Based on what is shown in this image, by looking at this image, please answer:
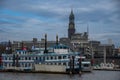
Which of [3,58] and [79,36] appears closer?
[3,58]

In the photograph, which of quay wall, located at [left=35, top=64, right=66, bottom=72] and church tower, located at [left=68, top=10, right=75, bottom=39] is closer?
quay wall, located at [left=35, top=64, right=66, bottom=72]

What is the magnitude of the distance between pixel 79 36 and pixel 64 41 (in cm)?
804

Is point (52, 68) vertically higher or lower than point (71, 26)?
lower

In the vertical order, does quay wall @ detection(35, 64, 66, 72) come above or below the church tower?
below

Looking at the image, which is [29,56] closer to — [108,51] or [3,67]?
[3,67]

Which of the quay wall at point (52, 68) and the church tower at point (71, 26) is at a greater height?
the church tower at point (71, 26)

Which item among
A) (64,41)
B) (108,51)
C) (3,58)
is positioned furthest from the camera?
(64,41)

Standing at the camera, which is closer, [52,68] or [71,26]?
[52,68]

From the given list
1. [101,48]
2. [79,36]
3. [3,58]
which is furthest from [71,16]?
[3,58]

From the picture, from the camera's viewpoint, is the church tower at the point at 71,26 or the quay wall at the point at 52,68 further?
the church tower at the point at 71,26

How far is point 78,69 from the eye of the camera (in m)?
53.2

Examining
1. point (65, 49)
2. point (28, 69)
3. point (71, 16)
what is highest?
point (71, 16)

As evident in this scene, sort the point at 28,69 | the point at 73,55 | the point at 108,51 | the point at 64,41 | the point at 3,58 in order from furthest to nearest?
the point at 64,41 < the point at 108,51 < the point at 3,58 < the point at 28,69 < the point at 73,55

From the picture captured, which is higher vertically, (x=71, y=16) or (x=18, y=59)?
(x=71, y=16)
